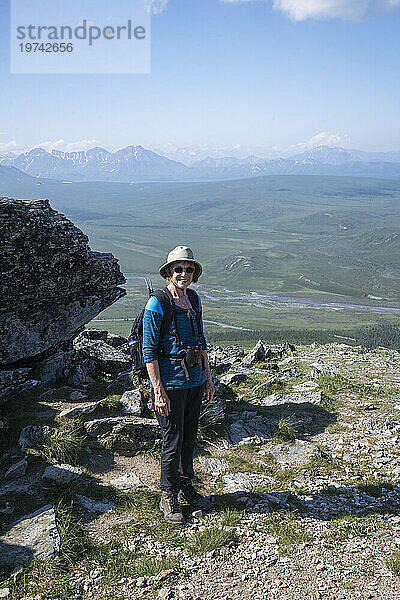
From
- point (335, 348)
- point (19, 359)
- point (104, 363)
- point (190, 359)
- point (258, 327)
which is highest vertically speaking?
point (190, 359)

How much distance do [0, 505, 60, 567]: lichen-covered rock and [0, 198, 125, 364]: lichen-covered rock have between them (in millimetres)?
5369

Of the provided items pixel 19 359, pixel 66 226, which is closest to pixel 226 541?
pixel 19 359

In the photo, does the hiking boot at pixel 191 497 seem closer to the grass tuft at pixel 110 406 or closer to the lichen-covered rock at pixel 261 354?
the grass tuft at pixel 110 406

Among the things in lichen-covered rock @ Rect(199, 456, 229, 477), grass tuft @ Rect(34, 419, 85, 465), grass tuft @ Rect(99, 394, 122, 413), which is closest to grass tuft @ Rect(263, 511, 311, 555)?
lichen-covered rock @ Rect(199, 456, 229, 477)

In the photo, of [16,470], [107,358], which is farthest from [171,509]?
[107,358]

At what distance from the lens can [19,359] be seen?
39.5 feet

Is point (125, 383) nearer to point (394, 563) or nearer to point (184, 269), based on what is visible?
point (184, 269)

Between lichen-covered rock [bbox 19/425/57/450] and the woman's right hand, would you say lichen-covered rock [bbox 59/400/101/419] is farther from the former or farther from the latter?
the woman's right hand

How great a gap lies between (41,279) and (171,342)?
6036 mm

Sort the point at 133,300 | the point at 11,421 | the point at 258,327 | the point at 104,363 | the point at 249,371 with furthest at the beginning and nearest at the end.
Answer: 1. the point at 133,300
2. the point at 258,327
3. the point at 249,371
4. the point at 104,363
5. the point at 11,421

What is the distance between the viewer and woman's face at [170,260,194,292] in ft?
24.7

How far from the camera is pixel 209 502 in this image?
8164mm

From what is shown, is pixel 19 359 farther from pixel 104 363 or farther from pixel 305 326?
pixel 305 326

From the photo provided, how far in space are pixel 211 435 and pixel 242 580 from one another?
4596 mm
